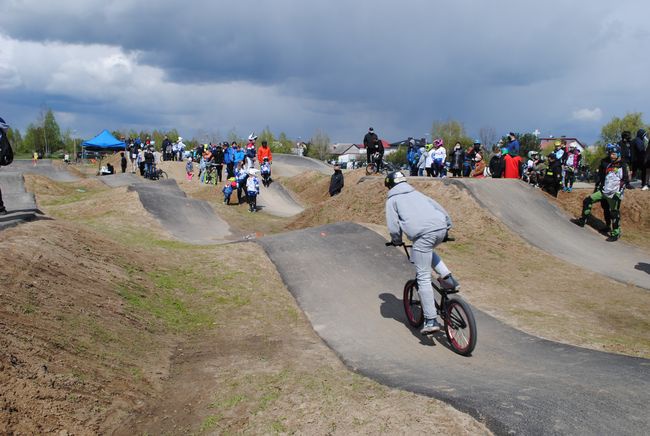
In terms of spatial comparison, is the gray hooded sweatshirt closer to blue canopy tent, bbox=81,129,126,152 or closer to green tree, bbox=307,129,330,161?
blue canopy tent, bbox=81,129,126,152

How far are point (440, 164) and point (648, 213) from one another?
8201mm

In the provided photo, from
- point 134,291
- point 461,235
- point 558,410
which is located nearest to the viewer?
point 558,410

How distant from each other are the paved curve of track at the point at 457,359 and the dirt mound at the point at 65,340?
112 inches

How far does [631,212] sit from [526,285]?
396 inches

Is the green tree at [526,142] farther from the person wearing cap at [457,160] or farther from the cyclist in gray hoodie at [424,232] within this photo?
the cyclist in gray hoodie at [424,232]

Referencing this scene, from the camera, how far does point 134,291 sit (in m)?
8.27

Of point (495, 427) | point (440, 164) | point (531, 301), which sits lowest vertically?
point (531, 301)

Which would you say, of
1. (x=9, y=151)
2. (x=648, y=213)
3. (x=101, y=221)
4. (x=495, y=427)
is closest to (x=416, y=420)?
(x=495, y=427)

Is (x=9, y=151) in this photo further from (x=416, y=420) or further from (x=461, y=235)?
(x=461, y=235)

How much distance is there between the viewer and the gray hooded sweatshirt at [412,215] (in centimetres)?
681

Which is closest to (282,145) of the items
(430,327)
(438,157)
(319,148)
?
(319,148)

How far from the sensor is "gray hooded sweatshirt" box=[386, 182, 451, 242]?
6809 millimetres

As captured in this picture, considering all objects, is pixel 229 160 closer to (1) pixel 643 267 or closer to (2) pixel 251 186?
(2) pixel 251 186

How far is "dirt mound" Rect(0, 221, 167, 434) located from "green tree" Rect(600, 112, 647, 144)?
296 ft
